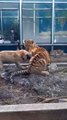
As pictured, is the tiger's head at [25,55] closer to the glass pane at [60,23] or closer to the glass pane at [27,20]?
the glass pane at [27,20]

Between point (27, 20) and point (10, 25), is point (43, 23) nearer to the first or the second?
point (27, 20)

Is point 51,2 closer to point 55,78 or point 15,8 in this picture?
point 15,8

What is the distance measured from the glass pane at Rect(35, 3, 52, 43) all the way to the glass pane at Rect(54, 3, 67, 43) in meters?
0.30

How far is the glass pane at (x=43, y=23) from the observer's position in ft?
43.6

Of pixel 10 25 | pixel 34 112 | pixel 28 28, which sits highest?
pixel 10 25

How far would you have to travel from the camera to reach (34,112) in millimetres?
2457

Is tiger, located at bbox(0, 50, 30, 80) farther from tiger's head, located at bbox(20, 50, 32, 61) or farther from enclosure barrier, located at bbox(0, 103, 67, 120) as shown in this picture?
enclosure barrier, located at bbox(0, 103, 67, 120)

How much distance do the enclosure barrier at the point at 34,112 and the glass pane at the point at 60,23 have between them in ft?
36.0

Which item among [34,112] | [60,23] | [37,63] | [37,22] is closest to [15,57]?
[37,63]

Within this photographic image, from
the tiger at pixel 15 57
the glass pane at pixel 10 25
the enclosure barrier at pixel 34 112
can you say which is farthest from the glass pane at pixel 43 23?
the enclosure barrier at pixel 34 112

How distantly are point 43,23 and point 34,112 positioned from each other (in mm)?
11274

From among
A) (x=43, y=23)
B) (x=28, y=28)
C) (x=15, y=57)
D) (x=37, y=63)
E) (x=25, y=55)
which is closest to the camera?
(x=37, y=63)

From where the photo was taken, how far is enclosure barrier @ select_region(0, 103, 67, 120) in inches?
96.2

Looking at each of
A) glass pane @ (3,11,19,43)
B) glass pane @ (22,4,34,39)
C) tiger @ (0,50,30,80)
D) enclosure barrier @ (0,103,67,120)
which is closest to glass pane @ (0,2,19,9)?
glass pane @ (3,11,19,43)
